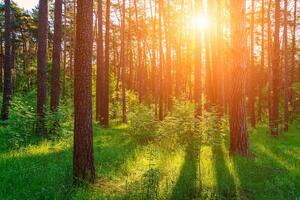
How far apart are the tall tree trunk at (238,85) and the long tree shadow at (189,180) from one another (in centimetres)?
140

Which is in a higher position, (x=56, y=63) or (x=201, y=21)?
(x=201, y=21)

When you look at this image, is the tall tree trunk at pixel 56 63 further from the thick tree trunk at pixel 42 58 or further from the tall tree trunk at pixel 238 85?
the tall tree trunk at pixel 238 85

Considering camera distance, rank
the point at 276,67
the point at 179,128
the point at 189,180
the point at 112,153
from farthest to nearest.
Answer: the point at 276,67, the point at 179,128, the point at 112,153, the point at 189,180

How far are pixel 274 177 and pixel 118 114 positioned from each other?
21.7 meters

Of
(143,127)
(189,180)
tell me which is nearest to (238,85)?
(189,180)

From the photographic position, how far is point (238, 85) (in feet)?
33.0

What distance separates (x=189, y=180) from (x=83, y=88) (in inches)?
122

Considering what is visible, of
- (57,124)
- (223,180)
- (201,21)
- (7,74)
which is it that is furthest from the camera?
(201,21)

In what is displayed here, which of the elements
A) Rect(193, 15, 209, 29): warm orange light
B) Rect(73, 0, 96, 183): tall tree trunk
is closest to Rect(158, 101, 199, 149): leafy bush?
Rect(73, 0, 96, 183): tall tree trunk

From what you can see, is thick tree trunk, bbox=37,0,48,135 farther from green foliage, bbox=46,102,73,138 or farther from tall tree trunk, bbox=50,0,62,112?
green foliage, bbox=46,102,73,138

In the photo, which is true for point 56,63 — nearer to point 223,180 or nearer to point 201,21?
point 223,180

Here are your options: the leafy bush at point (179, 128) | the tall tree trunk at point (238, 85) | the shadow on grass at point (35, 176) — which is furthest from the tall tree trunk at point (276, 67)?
the shadow on grass at point (35, 176)

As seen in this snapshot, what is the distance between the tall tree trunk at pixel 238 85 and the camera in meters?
9.96

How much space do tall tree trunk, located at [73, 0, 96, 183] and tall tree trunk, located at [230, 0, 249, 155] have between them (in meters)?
4.92
